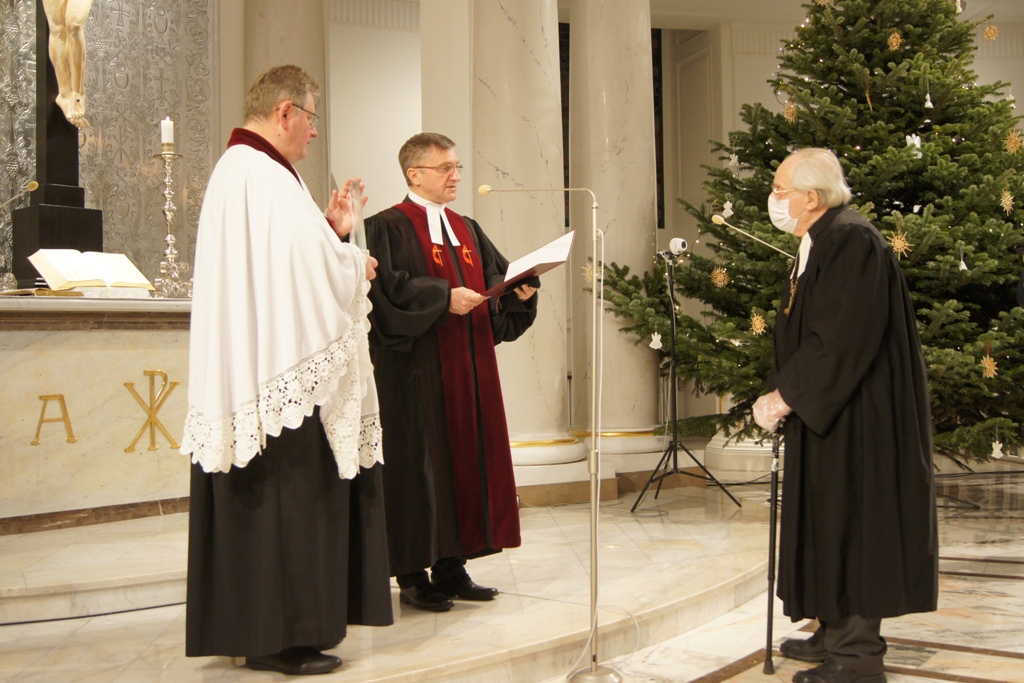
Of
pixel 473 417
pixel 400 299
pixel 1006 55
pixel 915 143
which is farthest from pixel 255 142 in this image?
pixel 1006 55

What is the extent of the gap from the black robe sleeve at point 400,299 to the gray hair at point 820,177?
1428 mm

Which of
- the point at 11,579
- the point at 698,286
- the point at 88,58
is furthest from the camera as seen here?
the point at 88,58

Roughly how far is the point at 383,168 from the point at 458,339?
6531 millimetres

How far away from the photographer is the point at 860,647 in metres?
3.56

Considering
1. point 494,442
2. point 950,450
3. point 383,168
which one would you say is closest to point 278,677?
point 494,442

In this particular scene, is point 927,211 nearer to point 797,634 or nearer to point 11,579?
point 797,634

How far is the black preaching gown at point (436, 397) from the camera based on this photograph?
4.10 meters

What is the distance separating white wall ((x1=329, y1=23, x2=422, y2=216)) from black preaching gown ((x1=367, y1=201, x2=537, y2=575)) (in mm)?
6094

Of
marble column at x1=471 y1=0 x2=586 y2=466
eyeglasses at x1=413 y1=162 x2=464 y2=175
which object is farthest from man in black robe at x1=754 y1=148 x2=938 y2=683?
marble column at x1=471 y1=0 x2=586 y2=466

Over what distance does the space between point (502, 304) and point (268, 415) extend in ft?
5.09

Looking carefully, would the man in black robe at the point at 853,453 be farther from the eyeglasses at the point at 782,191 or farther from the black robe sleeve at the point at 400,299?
the black robe sleeve at the point at 400,299

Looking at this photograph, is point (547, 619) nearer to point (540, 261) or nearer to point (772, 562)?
point (772, 562)

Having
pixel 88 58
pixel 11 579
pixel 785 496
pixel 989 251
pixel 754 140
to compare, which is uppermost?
pixel 88 58

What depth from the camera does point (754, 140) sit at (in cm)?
724
